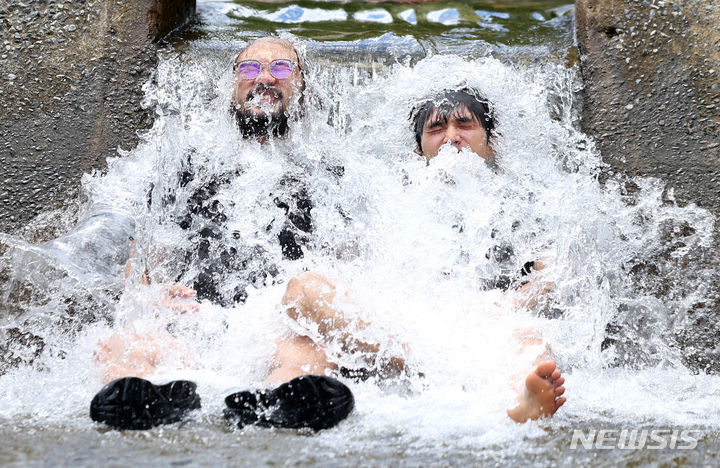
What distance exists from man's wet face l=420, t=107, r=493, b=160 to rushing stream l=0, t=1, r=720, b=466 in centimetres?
5

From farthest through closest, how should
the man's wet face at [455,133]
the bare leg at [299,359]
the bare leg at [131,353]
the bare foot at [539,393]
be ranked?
the man's wet face at [455,133] < the bare leg at [131,353] < the bare leg at [299,359] < the bare foot at [539,393]

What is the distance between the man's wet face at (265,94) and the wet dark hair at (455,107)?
1.70 feet

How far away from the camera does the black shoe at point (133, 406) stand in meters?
1.79

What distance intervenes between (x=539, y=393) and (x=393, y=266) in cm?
81

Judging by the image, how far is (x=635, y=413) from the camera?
2029 mm

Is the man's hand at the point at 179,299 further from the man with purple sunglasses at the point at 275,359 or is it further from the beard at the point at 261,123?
the beard at the point at 261,123

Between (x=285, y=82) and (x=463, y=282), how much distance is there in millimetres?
1155

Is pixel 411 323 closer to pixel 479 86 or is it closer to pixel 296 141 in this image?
pixel 296 141

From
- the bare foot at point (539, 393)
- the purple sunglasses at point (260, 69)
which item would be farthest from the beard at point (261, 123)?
the bare foot at point (539, 393)

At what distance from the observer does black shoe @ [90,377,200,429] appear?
1.79m

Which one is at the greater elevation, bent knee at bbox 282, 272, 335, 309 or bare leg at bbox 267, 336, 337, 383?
bent knee at bbox 282, 272, 335, 309

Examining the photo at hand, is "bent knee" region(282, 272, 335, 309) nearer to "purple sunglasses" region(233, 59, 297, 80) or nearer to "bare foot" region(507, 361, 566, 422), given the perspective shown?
"bare foot" region(507, 361, 566, 422)

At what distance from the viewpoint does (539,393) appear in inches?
73.4

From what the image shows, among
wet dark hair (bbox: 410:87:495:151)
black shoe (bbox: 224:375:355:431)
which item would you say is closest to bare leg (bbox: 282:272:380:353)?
black shoe (bbox: 224:375:355:431)
